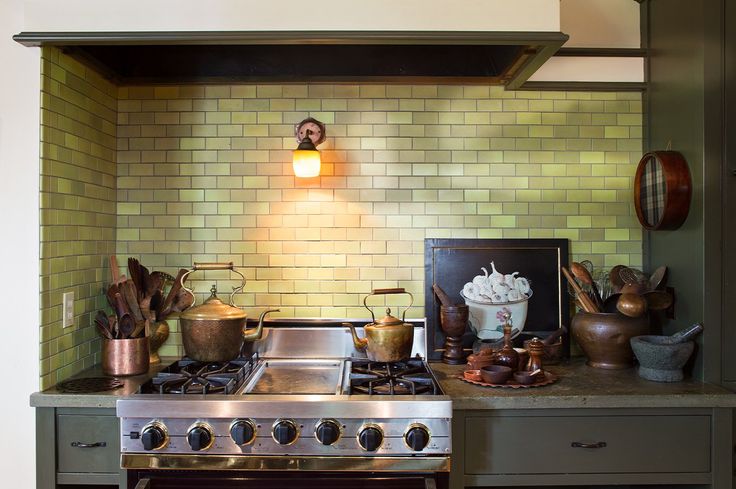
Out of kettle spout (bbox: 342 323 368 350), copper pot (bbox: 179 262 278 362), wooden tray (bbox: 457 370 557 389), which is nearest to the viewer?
wooden tray (bbox: 457 370 557 389)

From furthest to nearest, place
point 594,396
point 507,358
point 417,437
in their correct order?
1. point 507,358
2. point 594,396
3. point 417,437

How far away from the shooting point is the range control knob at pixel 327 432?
6.87 ft

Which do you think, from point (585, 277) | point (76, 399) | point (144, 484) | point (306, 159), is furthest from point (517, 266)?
point (76, 399)

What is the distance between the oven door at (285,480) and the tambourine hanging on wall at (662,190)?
1474mm

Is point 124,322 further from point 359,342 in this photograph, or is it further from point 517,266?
point 517,266

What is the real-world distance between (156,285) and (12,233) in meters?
0.67

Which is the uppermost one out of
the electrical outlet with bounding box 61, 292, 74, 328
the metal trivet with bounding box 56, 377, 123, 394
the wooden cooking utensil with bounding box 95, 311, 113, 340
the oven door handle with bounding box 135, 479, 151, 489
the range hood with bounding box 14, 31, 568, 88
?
the range hood with bounding box 14, 31, 568, 88

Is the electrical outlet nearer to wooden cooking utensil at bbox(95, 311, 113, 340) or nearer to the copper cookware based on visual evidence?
wooden cooking utensil at bbox(95, 311, 113, 340)

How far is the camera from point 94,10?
7.66 ft

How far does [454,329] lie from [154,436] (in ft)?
4.32

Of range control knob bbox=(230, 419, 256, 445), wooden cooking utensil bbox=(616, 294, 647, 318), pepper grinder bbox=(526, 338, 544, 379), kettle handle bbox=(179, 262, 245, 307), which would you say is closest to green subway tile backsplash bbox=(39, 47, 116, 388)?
kettle handle bbox=(179, 262, 245, 307)

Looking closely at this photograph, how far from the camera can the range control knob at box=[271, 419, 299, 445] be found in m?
2.10

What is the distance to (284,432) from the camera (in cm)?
210

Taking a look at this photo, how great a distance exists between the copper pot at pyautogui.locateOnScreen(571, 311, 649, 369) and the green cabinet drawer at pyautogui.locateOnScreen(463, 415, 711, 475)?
401 millimetres
